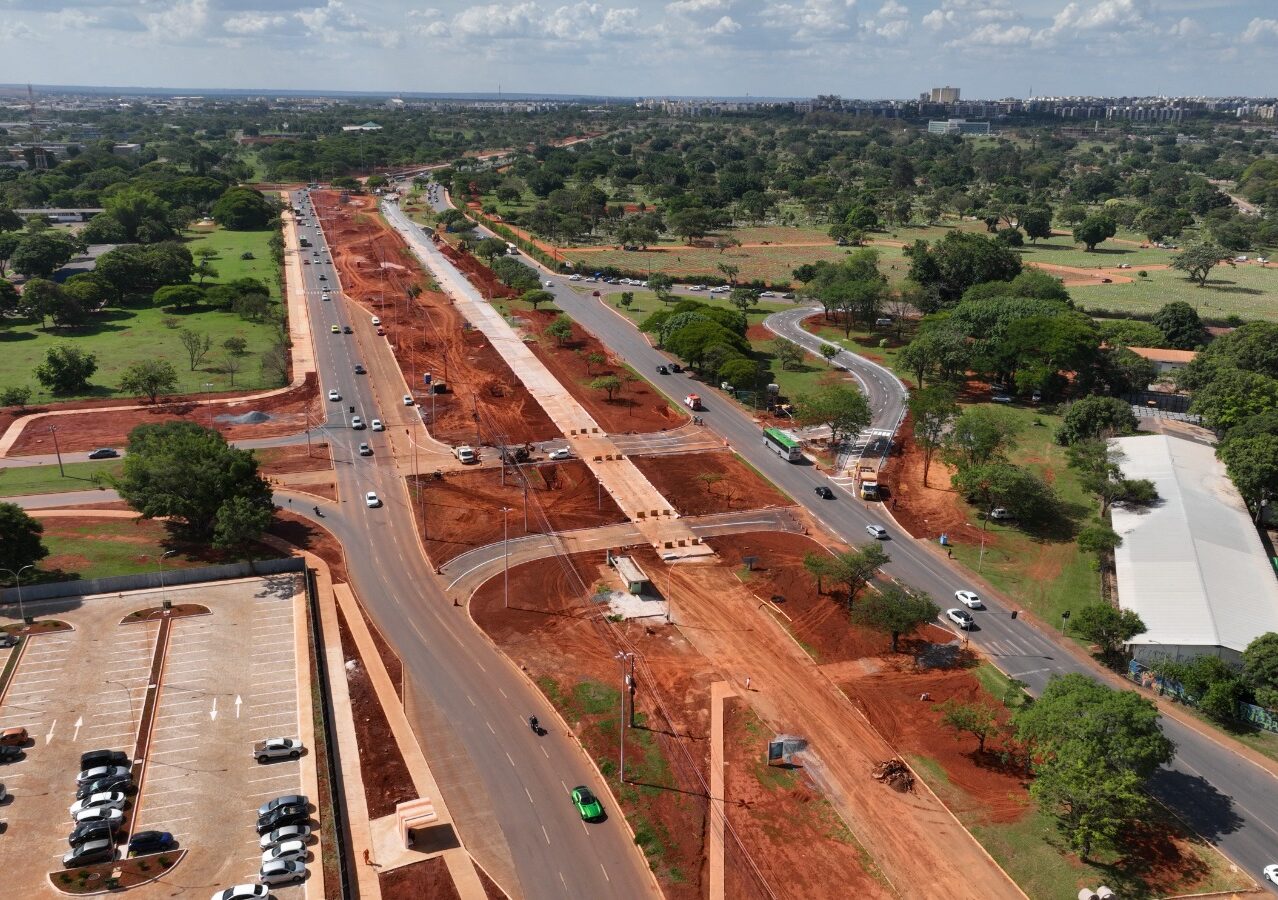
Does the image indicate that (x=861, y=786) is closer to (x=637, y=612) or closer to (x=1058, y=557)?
(x=637, y=612)

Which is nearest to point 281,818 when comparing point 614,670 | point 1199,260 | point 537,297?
point 614,670

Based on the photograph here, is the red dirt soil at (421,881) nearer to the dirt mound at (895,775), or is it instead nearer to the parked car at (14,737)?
the dirt mound at (895,775)

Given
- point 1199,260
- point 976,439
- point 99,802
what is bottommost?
point 99,802

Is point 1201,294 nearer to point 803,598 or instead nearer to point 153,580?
A: point 803,598

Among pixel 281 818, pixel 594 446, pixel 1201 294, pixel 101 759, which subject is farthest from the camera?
pixel 1201 294

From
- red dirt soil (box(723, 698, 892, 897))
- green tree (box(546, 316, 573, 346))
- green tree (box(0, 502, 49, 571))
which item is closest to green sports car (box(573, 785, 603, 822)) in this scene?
red dirt soil (box(723, 698, 892, 897))

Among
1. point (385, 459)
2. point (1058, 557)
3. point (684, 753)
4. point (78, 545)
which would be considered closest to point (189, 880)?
point (684, 753)
